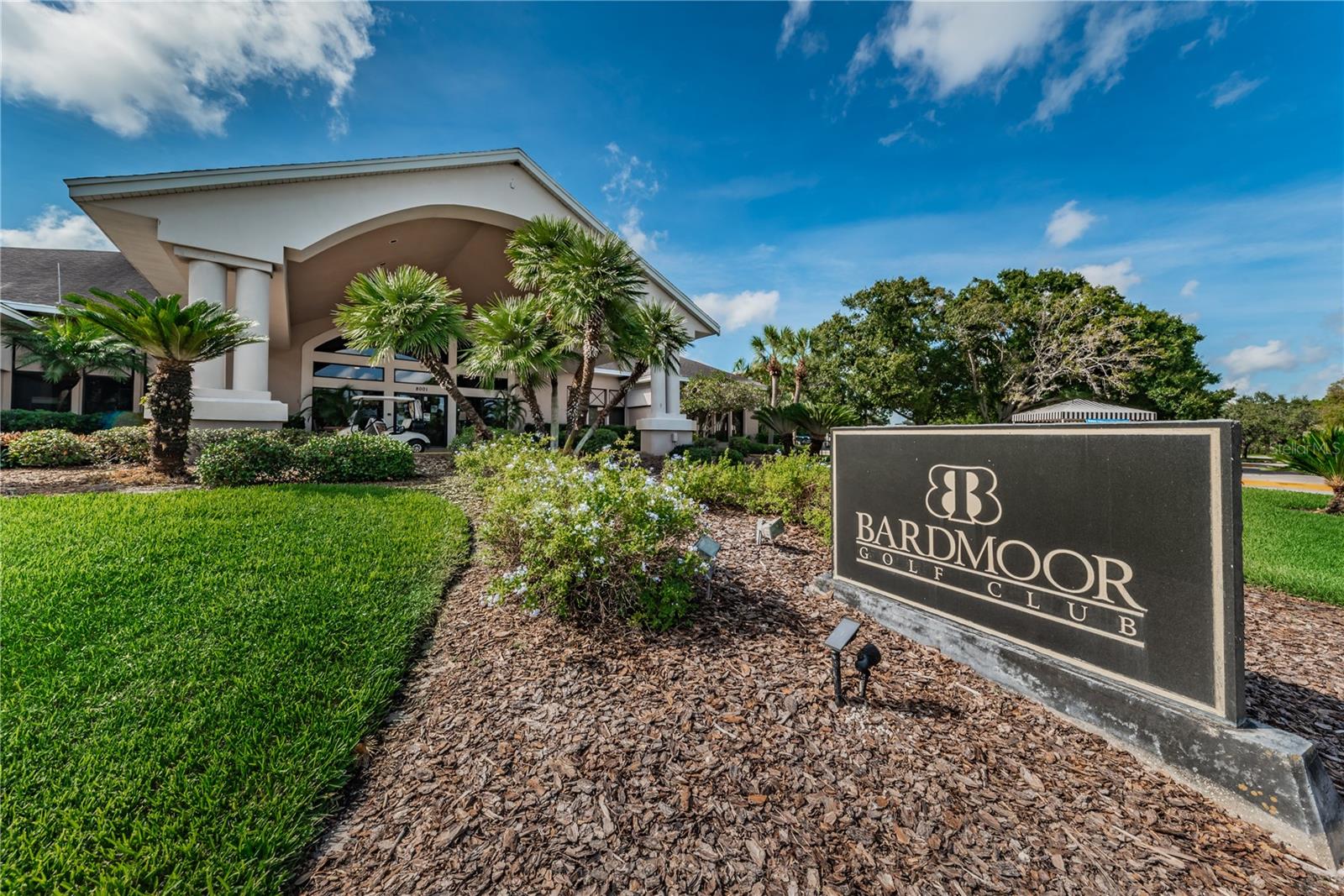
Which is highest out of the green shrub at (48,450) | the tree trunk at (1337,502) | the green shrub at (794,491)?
the green shrub at (48,450)

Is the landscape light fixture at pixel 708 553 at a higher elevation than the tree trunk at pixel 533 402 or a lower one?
lower

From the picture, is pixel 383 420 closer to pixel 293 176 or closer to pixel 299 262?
pixel 299 262

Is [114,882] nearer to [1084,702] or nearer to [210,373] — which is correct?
[1084,702]

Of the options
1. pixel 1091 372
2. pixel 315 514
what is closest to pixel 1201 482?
pixel 315 514

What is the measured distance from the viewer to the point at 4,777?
201 centimetres

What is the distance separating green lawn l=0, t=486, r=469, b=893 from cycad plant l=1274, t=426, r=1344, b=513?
1453 cm

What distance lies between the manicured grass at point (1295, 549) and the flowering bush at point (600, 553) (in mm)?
4058

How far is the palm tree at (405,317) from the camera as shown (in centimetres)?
1010

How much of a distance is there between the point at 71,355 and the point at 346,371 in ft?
20.3

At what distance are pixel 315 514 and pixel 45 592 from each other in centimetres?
229

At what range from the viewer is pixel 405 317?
396 inches

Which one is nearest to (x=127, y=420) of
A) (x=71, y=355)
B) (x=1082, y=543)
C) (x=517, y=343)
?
(x=71, y=355)

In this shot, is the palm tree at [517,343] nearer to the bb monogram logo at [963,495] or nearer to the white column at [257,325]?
the white column at [257,325]

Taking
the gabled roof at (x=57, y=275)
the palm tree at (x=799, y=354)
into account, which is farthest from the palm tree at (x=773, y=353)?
the gabled roof at (x=57, y=275)
